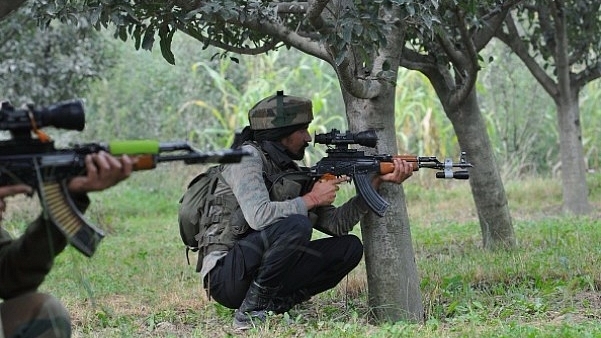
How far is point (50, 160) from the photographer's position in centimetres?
372

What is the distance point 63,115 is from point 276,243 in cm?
216

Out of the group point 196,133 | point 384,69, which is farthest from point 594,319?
point 196,133

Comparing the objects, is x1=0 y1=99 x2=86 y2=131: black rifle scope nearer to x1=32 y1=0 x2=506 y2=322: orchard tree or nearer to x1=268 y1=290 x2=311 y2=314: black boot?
x1=32 y1=0 x2=506 y2=322: orchard tree

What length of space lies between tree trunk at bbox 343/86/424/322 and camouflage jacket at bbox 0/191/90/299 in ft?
7.62

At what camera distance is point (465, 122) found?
804 cm

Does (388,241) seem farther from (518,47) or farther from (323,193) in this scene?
(518,47)

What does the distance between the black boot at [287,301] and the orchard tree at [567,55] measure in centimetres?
420

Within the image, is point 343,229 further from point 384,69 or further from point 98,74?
point 98,74

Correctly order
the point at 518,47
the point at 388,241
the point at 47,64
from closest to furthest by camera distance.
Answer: the point at 388,241, the point at 518,47, the point at 47,64

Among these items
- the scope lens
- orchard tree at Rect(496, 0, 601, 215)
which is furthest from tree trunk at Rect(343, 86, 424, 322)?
orchard tree at Rect(496, 0, 601, 215)

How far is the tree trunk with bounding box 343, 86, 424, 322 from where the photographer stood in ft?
19.2

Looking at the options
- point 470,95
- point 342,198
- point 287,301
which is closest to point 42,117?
point 287,301

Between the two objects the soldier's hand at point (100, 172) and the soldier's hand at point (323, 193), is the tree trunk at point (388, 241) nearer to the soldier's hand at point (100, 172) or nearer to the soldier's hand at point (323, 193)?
the soldier's hand at point (323, 193)

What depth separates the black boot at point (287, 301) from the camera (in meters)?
5.85
